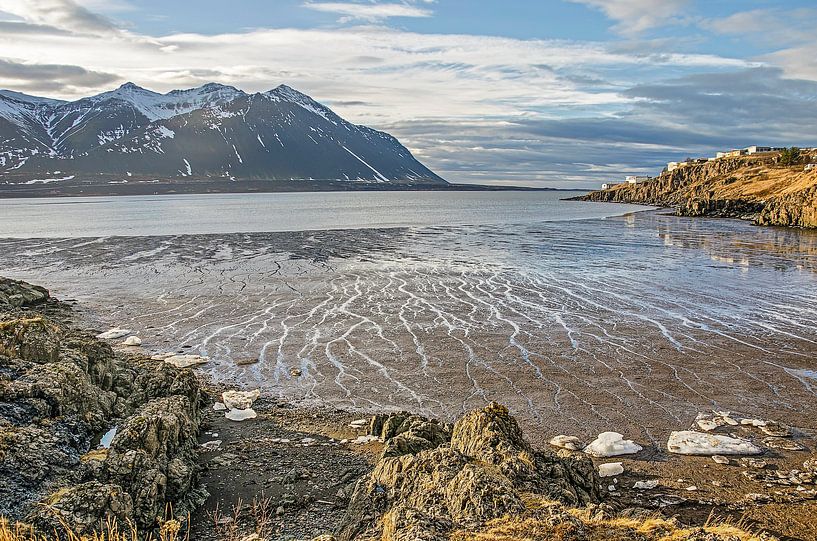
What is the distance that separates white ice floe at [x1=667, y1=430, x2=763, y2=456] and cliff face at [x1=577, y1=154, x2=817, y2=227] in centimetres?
7363

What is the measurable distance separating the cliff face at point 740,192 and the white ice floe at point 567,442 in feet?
247

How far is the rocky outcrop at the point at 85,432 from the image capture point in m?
7.73

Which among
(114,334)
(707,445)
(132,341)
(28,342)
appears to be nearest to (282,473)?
(28,342)

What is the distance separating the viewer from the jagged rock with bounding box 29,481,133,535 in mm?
7109

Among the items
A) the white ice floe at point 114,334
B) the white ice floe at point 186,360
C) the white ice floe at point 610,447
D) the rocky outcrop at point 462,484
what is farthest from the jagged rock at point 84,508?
the white ice floe at point 114,334

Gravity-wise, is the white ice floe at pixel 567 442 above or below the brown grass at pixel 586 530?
below

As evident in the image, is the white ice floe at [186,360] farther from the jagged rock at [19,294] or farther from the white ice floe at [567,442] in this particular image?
the white ice floe at [567,442]

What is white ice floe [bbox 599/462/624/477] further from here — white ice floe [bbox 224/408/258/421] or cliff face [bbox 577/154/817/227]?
cliff face [bbox 577/154/817/227]

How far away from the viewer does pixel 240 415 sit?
13.8 metres

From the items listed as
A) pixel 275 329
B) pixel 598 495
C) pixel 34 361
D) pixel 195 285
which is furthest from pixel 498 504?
pixel 195 285

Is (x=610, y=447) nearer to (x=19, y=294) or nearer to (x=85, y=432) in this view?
(x=85, y=432)

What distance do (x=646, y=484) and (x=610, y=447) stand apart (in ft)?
4.79

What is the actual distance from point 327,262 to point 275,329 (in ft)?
61.0

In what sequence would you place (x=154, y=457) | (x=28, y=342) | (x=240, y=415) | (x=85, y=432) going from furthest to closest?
(x=240, y=415), (x=28, y=342), (x=85, y=432), (x=154, y=457)
